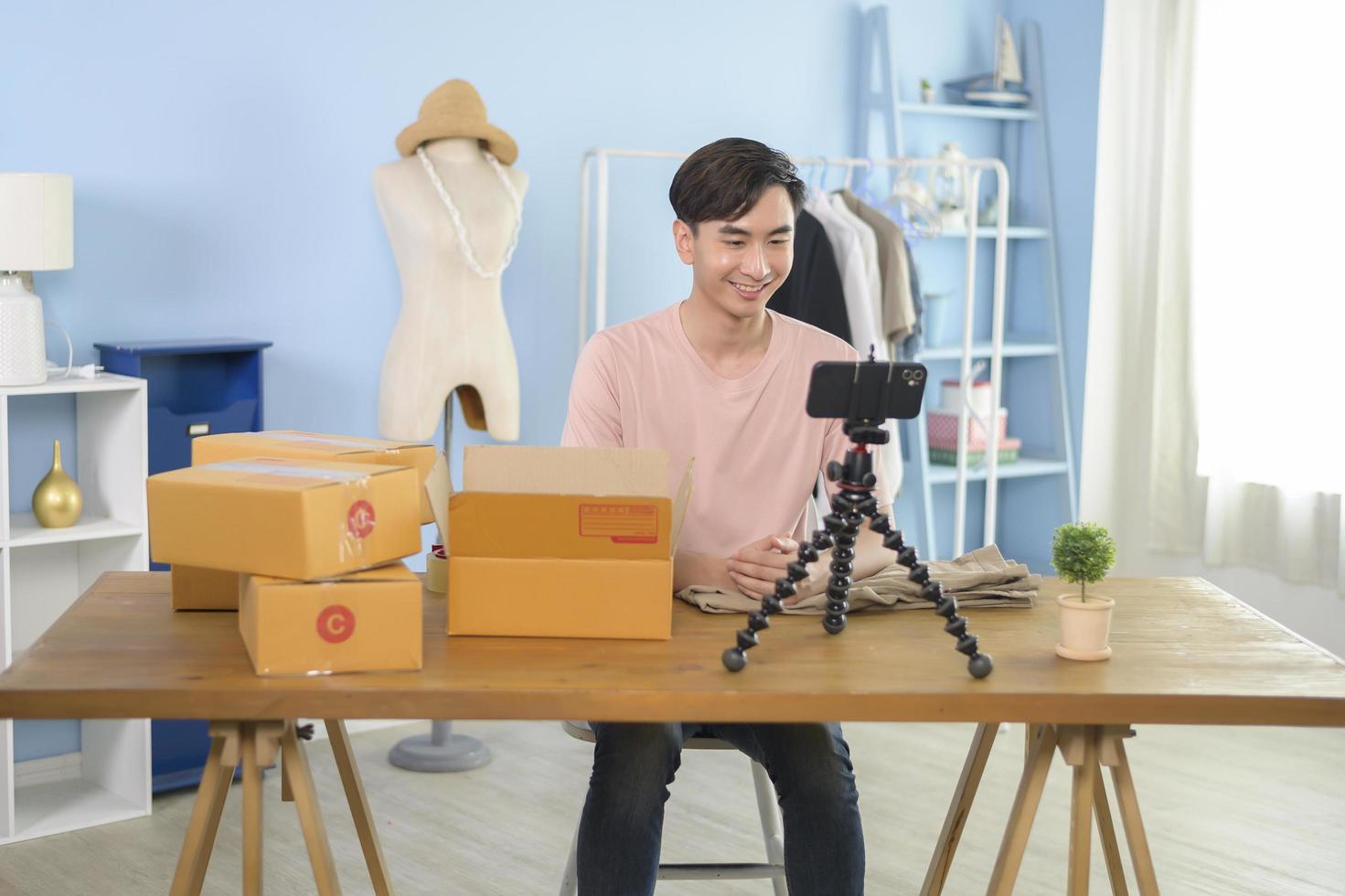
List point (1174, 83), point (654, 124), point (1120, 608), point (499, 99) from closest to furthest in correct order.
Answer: point (1120, 608) → point (499, 99) → point (654, 124) → point (1174, 83)

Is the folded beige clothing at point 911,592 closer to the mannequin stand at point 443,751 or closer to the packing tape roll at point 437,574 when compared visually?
the packing tape roll at point 437,574

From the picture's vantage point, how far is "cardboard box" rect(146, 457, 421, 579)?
1.54m

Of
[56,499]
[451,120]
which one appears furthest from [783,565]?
[56,499]

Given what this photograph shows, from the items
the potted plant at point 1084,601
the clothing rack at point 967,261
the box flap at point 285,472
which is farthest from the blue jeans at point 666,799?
the clothing rack at point 967,261

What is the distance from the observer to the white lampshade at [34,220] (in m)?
2.80

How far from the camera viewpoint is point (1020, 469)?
4.48 meters

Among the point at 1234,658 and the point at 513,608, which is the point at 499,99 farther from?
the point at 1234,658

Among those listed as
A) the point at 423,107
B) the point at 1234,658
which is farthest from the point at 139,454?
the point at 1234,658

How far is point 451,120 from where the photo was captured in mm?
3195

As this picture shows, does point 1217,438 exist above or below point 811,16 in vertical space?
below

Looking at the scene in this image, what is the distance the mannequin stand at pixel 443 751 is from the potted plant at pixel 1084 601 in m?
1.90

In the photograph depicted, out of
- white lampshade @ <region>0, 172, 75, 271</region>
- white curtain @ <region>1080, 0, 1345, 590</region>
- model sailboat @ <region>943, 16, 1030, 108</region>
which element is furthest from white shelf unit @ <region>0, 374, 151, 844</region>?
white curtain @ <region>1080, 0, 1345, 590</region>

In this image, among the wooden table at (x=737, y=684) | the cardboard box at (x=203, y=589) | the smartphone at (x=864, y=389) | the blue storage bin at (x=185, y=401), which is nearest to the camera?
the wooden table at (x=737, y=684)

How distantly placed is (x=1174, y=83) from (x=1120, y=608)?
2.82 metres
